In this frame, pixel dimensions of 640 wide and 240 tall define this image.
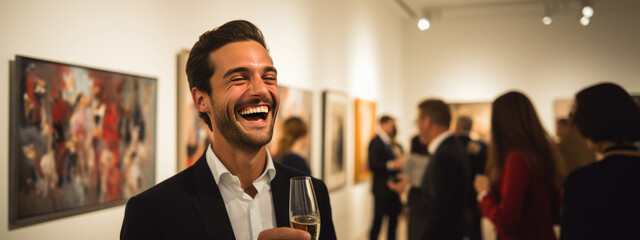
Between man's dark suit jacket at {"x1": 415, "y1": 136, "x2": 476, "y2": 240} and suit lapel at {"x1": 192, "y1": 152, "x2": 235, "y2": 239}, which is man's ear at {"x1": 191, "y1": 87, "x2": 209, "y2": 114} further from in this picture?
man's dark suit jacket at {"x1": 415, "y1": 136, "x2": 476, "y2": 240}

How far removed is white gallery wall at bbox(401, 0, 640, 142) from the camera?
30.1 feet

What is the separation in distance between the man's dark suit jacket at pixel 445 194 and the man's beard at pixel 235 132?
8.72ft

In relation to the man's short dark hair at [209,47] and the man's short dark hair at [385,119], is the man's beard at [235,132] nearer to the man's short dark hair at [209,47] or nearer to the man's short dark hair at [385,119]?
the man's short dark hair at [209,47]

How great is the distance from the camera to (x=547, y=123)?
9648 millimetres

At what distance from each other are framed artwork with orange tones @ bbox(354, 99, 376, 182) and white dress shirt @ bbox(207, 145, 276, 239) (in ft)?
19.2

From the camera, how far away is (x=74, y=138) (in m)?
2.66

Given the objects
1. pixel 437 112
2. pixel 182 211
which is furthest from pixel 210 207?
pixel 437 112

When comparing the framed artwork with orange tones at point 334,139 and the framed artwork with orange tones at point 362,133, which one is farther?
the framed artwork with orange tones at point 362,133

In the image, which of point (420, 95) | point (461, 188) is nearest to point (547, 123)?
point (420, 95)

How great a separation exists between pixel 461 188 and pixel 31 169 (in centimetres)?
302

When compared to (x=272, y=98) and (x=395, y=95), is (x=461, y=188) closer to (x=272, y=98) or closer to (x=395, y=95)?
(x=272, y=98)

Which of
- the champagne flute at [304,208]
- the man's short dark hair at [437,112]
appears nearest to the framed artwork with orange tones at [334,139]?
the man's short dark hair at [437,112]

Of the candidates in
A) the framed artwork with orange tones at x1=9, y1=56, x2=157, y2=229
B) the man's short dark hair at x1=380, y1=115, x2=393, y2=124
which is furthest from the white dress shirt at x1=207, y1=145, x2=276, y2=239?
the man's short dark hair at x1=380, y1=115, x2=393, y2=124

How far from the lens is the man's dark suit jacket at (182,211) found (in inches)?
55.8
